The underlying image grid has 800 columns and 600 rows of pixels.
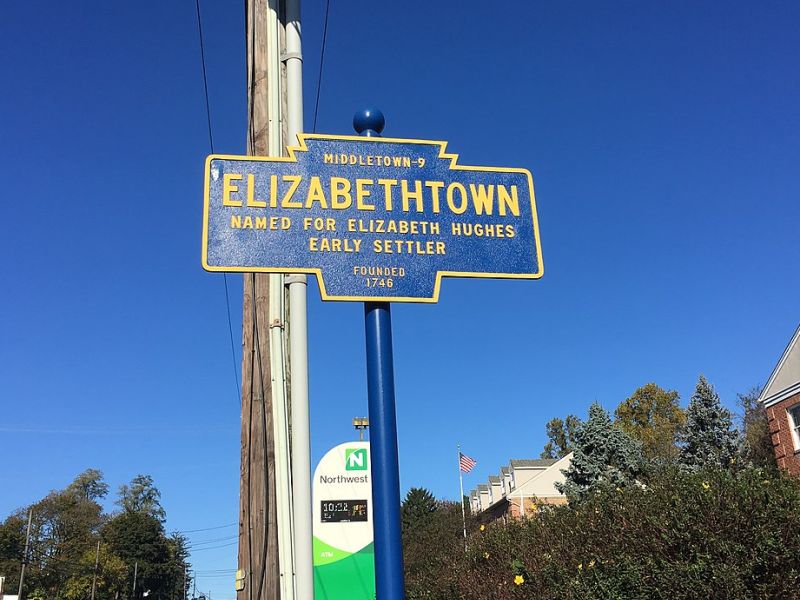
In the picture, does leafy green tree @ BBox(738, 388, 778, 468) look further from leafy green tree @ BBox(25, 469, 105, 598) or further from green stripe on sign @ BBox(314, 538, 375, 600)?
leafy green tree @ BBox(25, 469, 105, 598)

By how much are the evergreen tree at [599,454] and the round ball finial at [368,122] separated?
25.8 meters

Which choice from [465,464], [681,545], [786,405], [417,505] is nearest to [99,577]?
[417,505]

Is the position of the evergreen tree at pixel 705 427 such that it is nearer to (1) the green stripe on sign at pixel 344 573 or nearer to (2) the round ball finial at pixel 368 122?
(1) the green stripe on sign at pixel 344 573

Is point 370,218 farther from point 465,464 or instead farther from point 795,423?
point 465,464

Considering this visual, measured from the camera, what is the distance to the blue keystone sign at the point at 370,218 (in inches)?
146

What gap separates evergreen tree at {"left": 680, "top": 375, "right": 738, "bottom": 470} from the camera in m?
29.7

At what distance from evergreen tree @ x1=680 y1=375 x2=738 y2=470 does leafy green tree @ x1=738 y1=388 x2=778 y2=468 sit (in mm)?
834

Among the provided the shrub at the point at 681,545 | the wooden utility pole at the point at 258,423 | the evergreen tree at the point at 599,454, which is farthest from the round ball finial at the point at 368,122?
the evergreen tree at the point at 599,454

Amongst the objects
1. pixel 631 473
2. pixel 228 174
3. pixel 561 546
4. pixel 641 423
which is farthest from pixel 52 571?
pixel 228 174

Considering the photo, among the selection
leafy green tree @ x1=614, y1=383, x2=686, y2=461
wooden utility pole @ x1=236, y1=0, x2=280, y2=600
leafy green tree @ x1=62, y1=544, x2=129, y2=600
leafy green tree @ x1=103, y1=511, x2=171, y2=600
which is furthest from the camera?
leafy green tree @ x1=103, y1=511, x2=171, y2=600

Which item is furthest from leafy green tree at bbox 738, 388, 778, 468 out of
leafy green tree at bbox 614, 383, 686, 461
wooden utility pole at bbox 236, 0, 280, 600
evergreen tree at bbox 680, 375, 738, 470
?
wooden utility pole at bbox 236, 0, 280, 600

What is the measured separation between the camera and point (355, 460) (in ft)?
34.8

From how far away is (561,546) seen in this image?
9242 mm

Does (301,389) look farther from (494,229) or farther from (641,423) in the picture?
(641,423)
